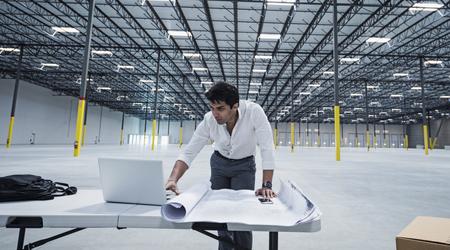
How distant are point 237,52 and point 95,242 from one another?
2155cm

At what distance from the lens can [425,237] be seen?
1493mm

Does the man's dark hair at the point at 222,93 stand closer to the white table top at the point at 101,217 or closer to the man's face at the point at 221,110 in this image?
the man's face at the point at 221,110

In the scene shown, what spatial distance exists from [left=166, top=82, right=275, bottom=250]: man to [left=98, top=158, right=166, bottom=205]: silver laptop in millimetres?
511

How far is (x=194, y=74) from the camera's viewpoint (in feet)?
94.8

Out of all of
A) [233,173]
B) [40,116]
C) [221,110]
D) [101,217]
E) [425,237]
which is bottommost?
[425,237]

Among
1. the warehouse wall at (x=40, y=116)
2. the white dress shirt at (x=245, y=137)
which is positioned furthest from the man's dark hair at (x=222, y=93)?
the warehouse wall at (x=40, y=116)

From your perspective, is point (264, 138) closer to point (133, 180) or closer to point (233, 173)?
point (233, 173)

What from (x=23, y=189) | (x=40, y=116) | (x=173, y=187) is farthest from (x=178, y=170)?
(x=40, y=116)

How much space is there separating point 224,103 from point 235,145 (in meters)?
0.50

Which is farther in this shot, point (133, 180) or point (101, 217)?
point (133, 180)

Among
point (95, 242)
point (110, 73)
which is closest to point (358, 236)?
point (95, 242)

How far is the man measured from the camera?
226cm

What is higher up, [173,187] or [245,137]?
[245,137]

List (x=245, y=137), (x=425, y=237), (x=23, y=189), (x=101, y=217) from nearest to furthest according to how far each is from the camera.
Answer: (x=101, y=217), (x=425, y=237), (x=23, y=189), (x=245, y=137)
